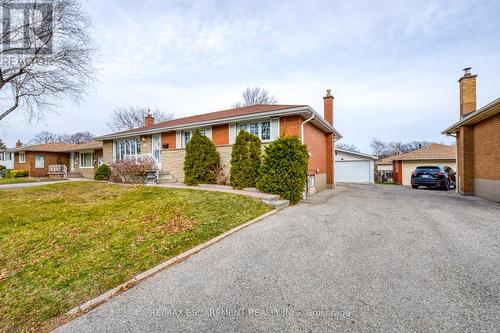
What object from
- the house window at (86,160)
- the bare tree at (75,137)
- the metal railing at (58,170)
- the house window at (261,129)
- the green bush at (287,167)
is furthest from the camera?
the bare tree at (75,137)

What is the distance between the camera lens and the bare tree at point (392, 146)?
54281 mm

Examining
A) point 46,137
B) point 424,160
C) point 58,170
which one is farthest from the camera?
point 46,137

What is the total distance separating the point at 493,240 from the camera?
4477mm

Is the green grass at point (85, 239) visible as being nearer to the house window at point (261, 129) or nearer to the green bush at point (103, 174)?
the house window at point (261, 129)

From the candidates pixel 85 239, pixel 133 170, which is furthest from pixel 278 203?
pixel 133 170

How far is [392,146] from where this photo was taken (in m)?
56.9

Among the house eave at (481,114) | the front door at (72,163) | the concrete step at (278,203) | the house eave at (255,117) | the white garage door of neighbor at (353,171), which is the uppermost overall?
the house eave at (255,117)

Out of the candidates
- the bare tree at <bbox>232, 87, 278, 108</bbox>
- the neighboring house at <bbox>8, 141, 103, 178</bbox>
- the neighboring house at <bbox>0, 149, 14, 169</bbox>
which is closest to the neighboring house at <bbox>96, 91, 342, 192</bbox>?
the neighboring house at <bbox>8, 141, 103, 178</bbox>

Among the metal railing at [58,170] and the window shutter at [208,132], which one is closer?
the window shutter at [208,132]

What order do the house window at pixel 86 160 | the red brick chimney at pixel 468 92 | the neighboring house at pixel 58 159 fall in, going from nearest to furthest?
the red brick chimney at pixel 468 92, the neighboring house at pixel 58 159, the house window at pixel 86 160

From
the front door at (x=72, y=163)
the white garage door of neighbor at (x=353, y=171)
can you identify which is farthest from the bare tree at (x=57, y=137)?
the white garage door of neighbor at (x=353, y=171)

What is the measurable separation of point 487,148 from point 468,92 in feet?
13.6

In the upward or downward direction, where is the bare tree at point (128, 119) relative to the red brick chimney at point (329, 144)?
upward

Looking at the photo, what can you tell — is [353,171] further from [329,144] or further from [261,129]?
[261,129]
